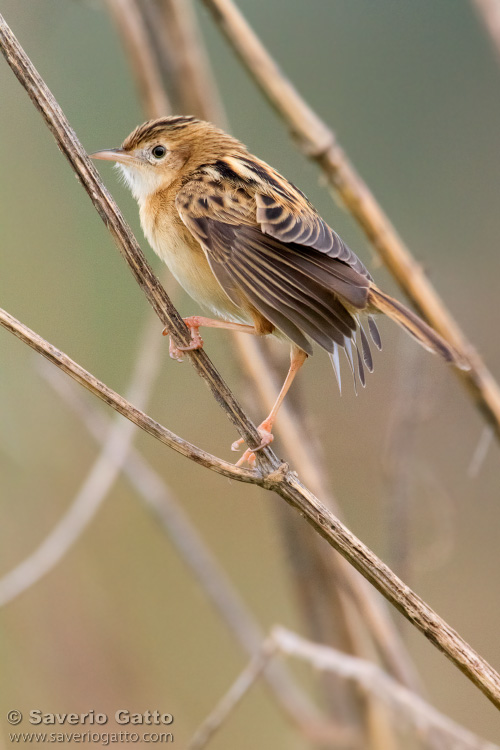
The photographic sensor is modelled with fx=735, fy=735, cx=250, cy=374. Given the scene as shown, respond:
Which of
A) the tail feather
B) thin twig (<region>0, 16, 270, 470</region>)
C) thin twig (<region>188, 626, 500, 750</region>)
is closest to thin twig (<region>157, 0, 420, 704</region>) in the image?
Result: thin twig (<region>188, 626, 500, 750</region>)

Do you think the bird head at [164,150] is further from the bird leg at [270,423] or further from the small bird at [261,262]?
the bird leg at [270,423]

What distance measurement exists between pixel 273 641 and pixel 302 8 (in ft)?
17.0

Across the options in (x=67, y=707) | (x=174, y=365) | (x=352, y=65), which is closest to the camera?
(x=67, y=707)

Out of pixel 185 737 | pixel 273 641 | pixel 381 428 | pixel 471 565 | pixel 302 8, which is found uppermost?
pixel 302 8

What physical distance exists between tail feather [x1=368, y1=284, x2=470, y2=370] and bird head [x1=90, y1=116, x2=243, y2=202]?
1086 mm

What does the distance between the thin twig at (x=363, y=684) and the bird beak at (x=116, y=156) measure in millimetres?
2113

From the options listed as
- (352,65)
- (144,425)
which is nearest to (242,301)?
(144,425)

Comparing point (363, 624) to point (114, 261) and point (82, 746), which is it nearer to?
point (82, 746)

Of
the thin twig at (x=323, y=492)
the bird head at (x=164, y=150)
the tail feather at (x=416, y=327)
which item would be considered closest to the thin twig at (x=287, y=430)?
the thin twig at (x=323, y=492)

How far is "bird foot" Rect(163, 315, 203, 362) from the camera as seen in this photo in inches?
84.3

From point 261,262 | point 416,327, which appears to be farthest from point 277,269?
point 416,327

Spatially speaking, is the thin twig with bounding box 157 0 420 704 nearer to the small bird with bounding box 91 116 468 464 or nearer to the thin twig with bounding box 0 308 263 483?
the small bird with bounding box 91 116 468 464

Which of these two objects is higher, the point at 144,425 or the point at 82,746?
the point at 144,425

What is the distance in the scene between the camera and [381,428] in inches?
190
